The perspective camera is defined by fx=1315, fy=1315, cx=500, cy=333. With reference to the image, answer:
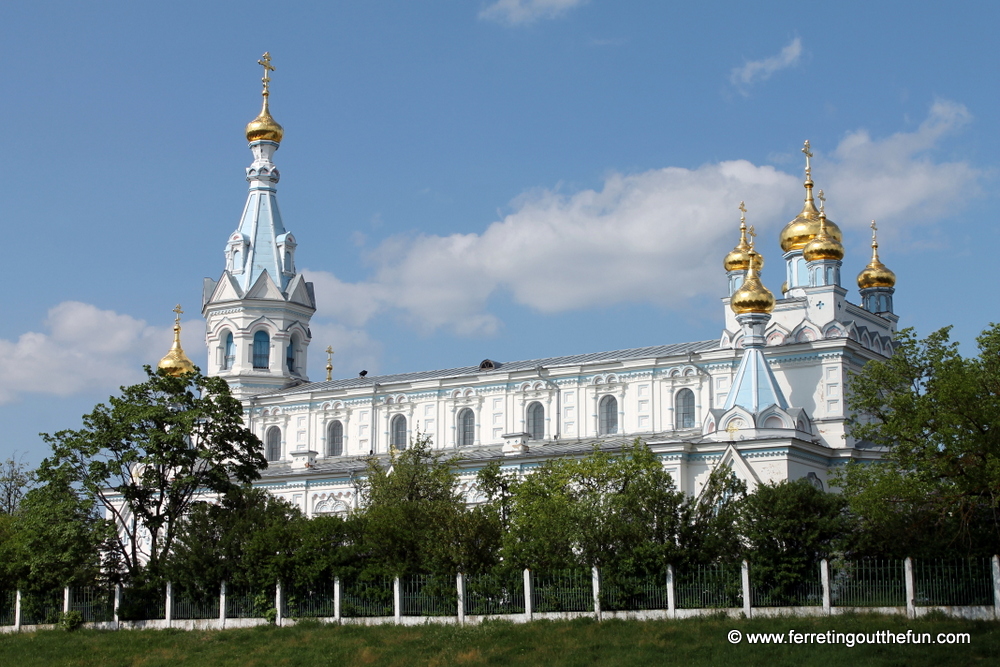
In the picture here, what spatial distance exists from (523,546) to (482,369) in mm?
17747

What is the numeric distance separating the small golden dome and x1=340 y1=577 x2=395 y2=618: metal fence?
90.2 feet

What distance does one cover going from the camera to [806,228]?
42.8 metres

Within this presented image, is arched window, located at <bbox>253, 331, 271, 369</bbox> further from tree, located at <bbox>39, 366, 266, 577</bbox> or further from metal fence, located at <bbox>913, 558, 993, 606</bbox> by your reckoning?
metal fence, located at <bbox>913, 558, 993, 606</bbox>

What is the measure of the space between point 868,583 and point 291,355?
3059 centimetres

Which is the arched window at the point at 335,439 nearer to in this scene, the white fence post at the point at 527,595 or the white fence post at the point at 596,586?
the white fence post at the point at 527,595

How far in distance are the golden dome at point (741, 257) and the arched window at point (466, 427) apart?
1011 cm

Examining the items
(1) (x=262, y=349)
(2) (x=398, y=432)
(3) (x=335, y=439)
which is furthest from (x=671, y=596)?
(1) (x=262, y=349)

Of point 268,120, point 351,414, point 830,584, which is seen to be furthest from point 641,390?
point 268,120

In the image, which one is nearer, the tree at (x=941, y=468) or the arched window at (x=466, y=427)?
the tree at (x=941, y=468)

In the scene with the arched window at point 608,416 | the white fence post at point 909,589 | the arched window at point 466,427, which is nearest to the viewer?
Result: the white fence post at point 909,589

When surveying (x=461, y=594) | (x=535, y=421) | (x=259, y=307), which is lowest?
(x=461, y=594)

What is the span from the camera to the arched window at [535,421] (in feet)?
141

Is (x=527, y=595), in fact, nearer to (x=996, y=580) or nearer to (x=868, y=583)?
(x=868, y=583)

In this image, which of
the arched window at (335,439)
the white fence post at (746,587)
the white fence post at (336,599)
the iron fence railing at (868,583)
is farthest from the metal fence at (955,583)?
the arched window at (335,439)
